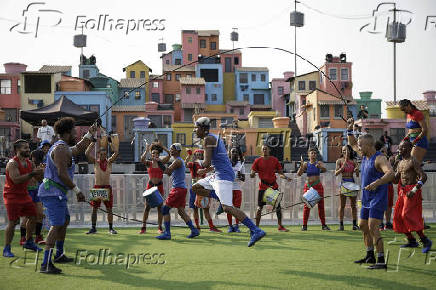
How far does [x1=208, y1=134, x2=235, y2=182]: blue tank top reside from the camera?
7.73m

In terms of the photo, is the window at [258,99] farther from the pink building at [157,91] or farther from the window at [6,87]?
the window at [6,87]

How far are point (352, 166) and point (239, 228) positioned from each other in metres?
2.89

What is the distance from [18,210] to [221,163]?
318 cm

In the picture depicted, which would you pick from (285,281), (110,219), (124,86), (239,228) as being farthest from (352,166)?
(124,86)

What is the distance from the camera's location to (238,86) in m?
59.3

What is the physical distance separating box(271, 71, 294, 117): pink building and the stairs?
72.8 feet

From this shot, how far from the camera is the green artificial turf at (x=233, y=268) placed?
5887 millimetres

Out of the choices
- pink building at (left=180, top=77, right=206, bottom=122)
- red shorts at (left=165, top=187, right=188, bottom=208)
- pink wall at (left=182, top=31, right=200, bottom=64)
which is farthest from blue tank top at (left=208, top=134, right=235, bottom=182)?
pink wall at (left=182, top=31, right=200, bottom=64)

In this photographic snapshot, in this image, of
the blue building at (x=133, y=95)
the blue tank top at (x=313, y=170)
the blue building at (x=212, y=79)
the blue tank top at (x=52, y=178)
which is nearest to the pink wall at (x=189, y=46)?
the blue building at (x=212, y=79)

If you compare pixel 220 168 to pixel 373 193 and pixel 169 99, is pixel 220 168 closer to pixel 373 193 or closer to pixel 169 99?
pixel 373 193

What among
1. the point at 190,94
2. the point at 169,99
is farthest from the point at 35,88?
the point at 169,99

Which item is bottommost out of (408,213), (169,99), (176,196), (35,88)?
(408,213)

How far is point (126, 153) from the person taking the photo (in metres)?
40.8

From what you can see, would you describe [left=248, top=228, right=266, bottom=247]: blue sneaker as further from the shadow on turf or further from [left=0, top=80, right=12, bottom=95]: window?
[left=0, top=80, right=12, bottom=95]: window
